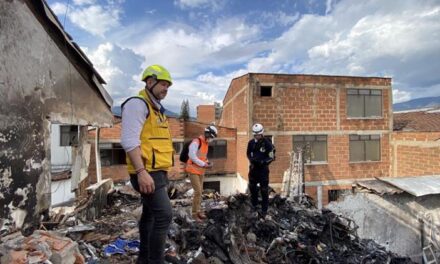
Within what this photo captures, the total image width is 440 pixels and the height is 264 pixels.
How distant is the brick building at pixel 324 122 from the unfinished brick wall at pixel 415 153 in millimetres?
794

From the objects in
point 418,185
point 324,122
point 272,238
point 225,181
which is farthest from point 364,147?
point 272,238

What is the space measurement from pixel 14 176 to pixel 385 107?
19.3m

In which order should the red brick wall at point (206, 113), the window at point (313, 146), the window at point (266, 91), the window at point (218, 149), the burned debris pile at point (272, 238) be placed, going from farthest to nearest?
1. the red brick wall at point (206, 113)
2. the window at point (218, 149)
3. the window at point (313, 146)
4. the window at point (266, 91)
5. the burned debris pile at point (272, 238)

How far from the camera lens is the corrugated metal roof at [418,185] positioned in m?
7.91

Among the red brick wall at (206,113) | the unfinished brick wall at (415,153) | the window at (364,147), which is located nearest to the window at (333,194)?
the window at (364,147)

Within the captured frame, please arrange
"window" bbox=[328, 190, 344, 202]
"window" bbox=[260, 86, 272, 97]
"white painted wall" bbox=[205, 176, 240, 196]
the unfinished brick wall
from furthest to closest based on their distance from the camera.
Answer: "white painted wall" bbox=[205, 176, 240, 196] → "window" bbox=[328, 190, 344, 202] → "window" bbox=[260, 86, 272, 97] → the unfinished brick wall

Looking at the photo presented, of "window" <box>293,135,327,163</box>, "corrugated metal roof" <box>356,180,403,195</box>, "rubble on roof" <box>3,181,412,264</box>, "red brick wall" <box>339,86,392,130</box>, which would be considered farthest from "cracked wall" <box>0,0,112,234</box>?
"red brick wall" <box>339,86,392,130</box>

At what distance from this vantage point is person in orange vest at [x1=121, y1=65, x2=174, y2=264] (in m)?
2.36

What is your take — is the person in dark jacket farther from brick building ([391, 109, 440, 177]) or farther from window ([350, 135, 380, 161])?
window ([350, 135, 380, 161])

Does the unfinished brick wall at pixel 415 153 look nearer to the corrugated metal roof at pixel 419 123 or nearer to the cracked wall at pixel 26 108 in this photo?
the corrugated metal roof at pixel 419 123

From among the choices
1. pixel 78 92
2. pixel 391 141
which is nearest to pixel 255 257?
pixel 78 92

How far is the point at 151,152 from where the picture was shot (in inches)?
99.0

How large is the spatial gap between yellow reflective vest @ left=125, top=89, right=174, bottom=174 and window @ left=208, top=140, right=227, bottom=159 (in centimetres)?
1840

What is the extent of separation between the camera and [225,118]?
81.7 feet
